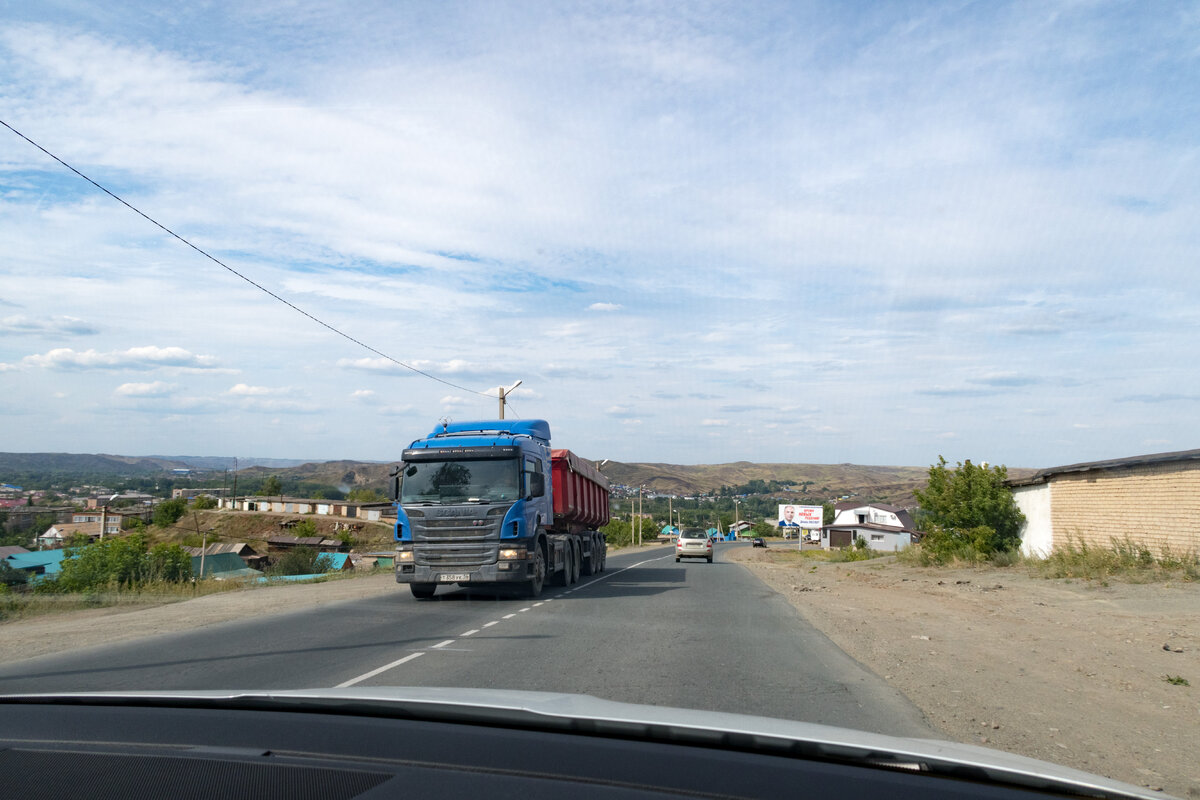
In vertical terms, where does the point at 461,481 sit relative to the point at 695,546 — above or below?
above

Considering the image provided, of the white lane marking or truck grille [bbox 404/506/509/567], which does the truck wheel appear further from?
the white lane marking

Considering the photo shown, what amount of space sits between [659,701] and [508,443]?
35.3 feet

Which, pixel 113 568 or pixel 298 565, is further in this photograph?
pixel 298 565

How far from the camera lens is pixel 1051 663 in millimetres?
10492

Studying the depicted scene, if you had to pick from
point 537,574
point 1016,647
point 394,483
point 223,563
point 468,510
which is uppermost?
point 394,483

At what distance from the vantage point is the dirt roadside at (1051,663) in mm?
6496

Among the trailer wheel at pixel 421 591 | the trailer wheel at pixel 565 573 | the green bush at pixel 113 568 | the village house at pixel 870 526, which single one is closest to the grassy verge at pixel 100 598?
the green bush at pixel 113 568

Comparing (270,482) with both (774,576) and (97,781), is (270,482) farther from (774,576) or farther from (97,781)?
(97,781)

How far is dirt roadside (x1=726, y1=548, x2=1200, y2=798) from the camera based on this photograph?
6.50 metres

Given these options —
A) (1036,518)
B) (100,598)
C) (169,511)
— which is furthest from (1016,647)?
(169,511)

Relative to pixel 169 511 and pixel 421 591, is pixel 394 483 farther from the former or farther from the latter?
pixel 169 511

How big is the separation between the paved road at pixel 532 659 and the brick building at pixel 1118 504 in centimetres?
1036

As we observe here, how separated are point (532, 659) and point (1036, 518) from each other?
23.3 metres

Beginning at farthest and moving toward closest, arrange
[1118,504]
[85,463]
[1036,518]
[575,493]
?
[85,463], [1036,518], [575,493], [1118,504]
